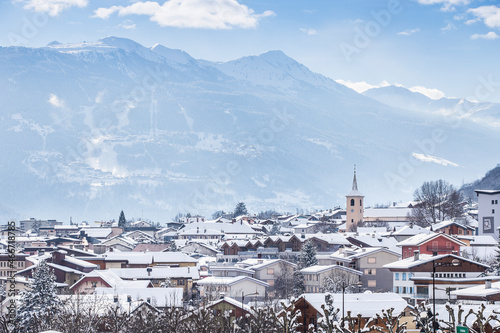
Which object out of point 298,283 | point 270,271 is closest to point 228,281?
point 298,283

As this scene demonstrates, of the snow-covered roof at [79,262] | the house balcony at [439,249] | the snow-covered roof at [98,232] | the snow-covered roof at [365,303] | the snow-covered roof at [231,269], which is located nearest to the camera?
the snow-covered roof at [365,303]

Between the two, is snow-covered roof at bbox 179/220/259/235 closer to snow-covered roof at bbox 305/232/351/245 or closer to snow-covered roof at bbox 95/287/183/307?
snow-covered roof at bbox 305/232/351/245

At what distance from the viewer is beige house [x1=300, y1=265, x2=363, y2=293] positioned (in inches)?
2997

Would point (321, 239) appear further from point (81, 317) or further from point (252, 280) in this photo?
point (81, 317)

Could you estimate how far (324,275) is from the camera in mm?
77000

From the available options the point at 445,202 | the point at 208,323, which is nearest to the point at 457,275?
the point at 208,323

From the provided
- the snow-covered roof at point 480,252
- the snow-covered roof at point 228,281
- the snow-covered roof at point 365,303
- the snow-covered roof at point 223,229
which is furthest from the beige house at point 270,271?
the snow-covered roof at point 223,229

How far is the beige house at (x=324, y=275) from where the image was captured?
7612cm

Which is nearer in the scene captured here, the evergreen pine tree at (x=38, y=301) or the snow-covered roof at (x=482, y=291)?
the snow-covered roof at (x=482, y=291)

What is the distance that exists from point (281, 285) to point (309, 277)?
3.67 meters

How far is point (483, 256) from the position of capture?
81.8 m

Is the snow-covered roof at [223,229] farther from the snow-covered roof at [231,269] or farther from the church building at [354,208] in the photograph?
the snow-covered roof at [231,269]

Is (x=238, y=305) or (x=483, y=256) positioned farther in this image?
(x=483, y=256)

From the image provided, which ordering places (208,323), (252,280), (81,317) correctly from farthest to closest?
1. (252,280)
2. (81,317)
3. (208,323)
